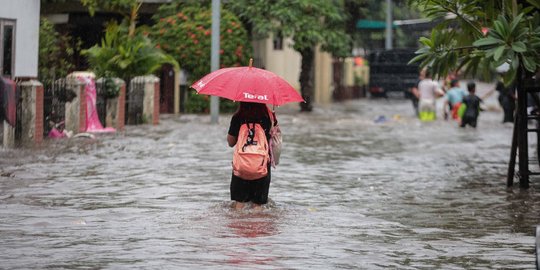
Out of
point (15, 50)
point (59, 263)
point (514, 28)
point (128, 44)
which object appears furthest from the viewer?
point (128, 44)

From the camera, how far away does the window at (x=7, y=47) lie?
23781mm

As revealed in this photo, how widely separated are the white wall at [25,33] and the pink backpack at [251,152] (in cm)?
1159

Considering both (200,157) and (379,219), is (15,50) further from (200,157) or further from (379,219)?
(379,219)

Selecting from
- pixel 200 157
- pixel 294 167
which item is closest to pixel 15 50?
pixel 200 157

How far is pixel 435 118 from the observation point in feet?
118

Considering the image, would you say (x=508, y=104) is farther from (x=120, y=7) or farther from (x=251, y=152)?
(x=251, y=152)

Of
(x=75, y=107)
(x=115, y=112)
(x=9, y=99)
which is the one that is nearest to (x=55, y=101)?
(x=75, y=107)

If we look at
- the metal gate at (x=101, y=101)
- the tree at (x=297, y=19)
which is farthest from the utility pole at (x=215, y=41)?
the tree at (x=297, y=19)

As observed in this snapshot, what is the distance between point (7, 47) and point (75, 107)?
2104 millimetres

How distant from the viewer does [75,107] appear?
25500mm

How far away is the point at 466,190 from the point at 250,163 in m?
4.43

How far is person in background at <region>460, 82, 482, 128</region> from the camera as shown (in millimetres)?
30828

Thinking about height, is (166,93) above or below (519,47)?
below

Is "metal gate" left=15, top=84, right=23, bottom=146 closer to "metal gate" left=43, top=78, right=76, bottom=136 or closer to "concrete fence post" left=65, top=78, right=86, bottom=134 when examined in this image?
"metal gate" left=43, top=78, right=76, bottom=136
